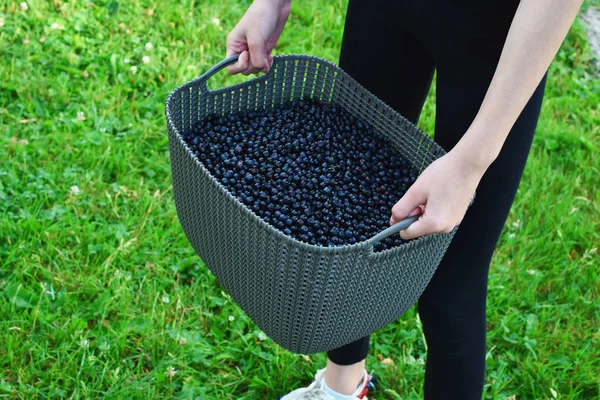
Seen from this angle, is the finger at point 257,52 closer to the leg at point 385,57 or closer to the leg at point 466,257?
the leg at point 385,57

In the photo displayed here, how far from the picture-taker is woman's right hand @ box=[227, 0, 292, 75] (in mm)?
1489

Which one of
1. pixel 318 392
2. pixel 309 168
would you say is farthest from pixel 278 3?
pixel 318 392

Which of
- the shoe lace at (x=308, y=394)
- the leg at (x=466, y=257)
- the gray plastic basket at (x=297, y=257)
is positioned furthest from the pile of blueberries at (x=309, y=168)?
the shoe lace at (x=308, y=394)

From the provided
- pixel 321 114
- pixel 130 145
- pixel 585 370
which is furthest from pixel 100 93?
pixel 585 370

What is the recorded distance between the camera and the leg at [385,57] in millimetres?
1479

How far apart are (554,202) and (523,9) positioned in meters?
1.75

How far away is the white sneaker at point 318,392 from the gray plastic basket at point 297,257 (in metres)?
0.66

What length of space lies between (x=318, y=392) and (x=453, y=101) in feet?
3.08

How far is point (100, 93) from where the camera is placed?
2883 mm

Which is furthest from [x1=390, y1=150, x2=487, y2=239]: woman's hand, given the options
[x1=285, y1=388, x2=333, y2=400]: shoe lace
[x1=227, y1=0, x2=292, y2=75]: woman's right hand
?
[x1=285, y1=388, x2=333, y2=400]: shoe lace

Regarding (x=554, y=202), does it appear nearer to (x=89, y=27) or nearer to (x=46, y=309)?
(x=46, y=309)

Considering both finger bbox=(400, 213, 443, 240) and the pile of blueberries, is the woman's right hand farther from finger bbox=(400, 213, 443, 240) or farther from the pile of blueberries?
finger bbox=(400, 213, 443, 240)

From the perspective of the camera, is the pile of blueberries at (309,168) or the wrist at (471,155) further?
the pile of blueberries at (309,168)

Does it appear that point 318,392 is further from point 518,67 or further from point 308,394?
point 518,67
